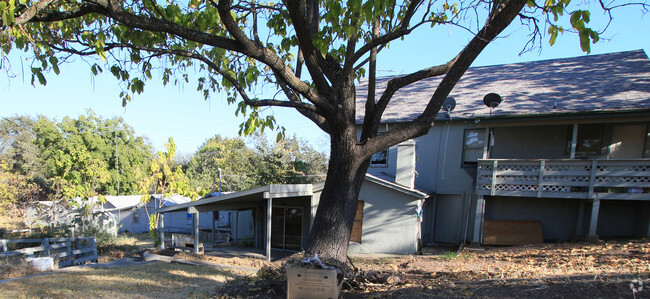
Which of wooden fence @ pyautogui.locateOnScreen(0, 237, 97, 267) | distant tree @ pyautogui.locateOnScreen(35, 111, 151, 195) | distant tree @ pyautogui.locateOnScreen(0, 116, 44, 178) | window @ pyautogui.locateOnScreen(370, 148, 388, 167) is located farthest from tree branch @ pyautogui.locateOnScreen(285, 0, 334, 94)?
distant tree @ pyautogui.locateOnScreen(0, 116, 44, 178)

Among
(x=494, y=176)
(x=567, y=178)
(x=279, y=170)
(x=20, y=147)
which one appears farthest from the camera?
(x=20, y=147)

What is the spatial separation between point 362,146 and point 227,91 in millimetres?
3717

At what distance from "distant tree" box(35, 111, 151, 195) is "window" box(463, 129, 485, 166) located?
33286 millimetres

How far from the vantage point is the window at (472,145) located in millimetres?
15531

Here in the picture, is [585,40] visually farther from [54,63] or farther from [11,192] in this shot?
[11,192]

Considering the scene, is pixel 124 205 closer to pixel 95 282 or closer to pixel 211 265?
pixel 211 265

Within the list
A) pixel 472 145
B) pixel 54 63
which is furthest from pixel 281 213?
pixel 54 63

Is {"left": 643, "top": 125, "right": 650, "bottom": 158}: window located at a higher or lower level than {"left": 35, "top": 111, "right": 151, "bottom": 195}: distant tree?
higher

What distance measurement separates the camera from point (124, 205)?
3056cm

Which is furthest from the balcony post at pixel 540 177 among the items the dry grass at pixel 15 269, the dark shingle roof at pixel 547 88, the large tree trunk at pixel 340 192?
the dry grass at pixel 15 269

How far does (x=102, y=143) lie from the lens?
40.7 m

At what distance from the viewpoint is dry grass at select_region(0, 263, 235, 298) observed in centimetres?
709

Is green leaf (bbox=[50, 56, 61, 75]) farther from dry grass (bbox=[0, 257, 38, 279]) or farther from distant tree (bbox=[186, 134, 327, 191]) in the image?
dry grass (bbox=[0, 257, 38, 279])

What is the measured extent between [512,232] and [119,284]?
1293 centimetres
